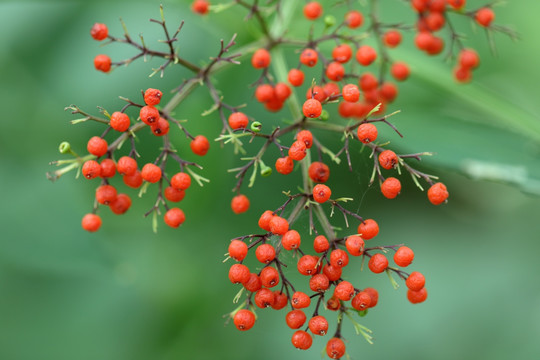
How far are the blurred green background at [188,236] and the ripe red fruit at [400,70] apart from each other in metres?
0.27

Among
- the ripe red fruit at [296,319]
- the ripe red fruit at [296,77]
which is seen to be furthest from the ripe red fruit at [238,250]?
the ripe red fruit at [296,77]

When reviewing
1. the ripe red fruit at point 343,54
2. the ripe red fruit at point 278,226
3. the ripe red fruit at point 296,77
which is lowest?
the ripe red fruit at point 278,226

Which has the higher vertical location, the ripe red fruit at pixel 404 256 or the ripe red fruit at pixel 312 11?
the ripe red fruit at pixel 312 11

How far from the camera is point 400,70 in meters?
3.53

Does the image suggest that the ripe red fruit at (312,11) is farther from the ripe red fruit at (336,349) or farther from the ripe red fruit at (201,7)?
the ripe red fruit at (336,349)

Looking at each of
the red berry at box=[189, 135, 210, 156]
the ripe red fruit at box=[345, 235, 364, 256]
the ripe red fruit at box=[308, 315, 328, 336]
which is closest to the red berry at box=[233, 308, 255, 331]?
the ripe red fruit at box=[308, 315, 328, 336]

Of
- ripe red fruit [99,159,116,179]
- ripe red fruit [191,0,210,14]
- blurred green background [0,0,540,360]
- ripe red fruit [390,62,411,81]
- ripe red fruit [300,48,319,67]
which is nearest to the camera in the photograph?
ripe red fruit [99,159,116,179]

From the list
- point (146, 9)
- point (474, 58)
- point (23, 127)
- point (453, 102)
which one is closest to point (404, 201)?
point (453, 102)

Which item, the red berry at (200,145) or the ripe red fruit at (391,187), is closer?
the ripe red fruit at (391,187)

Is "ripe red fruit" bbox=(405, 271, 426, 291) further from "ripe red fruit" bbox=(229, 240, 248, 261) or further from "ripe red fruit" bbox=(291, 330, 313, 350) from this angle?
"ripe red fruit" bbox=(229, 240, 248, 261)

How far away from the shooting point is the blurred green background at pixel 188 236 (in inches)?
156

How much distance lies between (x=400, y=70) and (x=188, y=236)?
186 centimetres

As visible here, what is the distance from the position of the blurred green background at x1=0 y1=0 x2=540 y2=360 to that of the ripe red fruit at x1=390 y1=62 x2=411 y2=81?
0.27 meters

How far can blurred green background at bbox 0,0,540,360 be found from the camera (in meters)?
3.95
